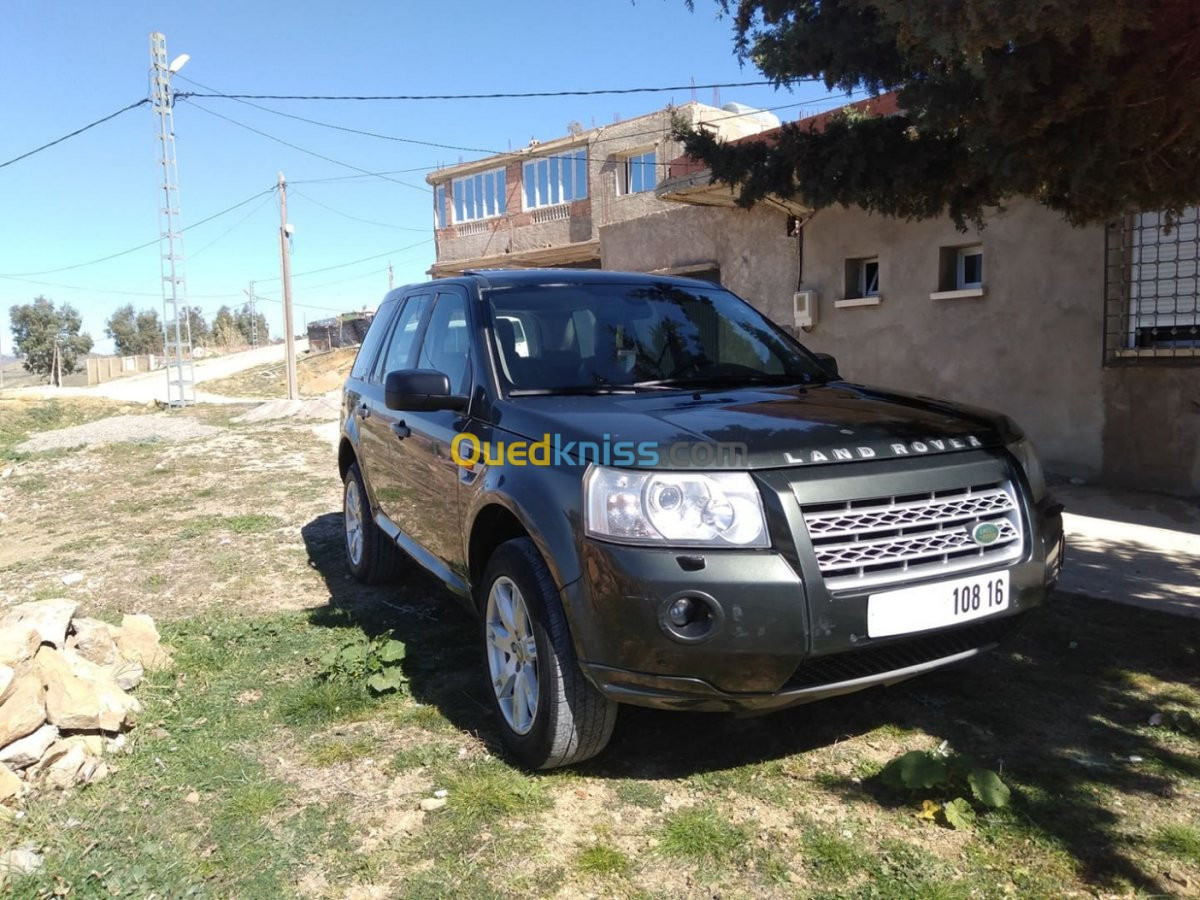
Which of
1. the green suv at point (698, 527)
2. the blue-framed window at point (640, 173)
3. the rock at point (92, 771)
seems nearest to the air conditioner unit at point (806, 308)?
the green suv at point (698, 527)

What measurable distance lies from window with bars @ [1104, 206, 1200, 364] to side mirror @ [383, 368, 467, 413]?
6.22m

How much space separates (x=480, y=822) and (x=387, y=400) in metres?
1.56

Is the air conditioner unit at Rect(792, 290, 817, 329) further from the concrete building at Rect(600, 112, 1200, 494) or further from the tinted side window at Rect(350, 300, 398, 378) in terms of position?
the tinted side window at Rect(350, 300, 398, 378)

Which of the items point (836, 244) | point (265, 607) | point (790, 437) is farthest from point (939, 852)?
point (836, 244)

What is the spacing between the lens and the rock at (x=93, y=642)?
3.59 meters

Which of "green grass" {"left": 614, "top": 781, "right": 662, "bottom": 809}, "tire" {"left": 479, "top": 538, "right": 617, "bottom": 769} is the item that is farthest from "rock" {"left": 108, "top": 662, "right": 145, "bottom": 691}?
"green grass" {"left": 614, "top": 781, "right": 662, "bottom": 809}

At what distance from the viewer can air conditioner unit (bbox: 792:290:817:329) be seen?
393 inches

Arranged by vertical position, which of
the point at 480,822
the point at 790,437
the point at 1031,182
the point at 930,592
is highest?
the point at 1031,182

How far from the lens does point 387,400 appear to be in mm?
3330

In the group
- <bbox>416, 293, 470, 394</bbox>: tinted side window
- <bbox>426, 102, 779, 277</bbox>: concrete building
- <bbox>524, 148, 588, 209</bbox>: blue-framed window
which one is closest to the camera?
<bbox>416, 293, 470, 394</bbox>: tinted side window

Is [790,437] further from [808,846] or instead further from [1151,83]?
[1151,83]

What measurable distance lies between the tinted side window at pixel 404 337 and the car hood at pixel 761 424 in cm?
156

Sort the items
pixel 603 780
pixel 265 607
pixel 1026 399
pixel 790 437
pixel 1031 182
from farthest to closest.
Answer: pixel 1026 399, pixel 265 607, pixel 1031 182, pixel 603 780, pixel 790 437

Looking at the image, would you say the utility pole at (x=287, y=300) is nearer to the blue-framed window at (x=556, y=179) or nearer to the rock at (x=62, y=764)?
the blue-framed window at (x=556, y=179)
